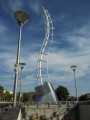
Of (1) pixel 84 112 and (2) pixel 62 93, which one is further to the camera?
(2) pixel 62 93

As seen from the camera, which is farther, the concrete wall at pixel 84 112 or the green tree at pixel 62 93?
the green tree at pixel 62 93

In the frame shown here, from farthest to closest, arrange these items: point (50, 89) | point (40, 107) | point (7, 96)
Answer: point (7, 96)
point (50, 89)
point (40, 107)

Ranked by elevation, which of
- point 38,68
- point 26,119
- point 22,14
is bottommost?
point 26,119

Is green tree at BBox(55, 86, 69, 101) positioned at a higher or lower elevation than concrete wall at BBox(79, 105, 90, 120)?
higher

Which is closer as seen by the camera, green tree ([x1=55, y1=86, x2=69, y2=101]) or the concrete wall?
the concrete wall

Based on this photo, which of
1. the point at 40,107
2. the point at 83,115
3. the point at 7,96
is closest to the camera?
the point at 83,115

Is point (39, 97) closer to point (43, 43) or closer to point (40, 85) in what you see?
point (40, 85)

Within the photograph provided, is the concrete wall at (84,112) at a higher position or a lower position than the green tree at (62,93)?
lower

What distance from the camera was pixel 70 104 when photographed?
4103cm

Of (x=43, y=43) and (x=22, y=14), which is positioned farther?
(x=43, y=43)

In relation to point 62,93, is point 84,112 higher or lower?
lower

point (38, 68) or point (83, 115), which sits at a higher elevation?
point (38, 68)

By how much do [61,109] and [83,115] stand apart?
5.12m

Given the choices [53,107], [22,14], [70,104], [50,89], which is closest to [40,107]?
[53,107]
